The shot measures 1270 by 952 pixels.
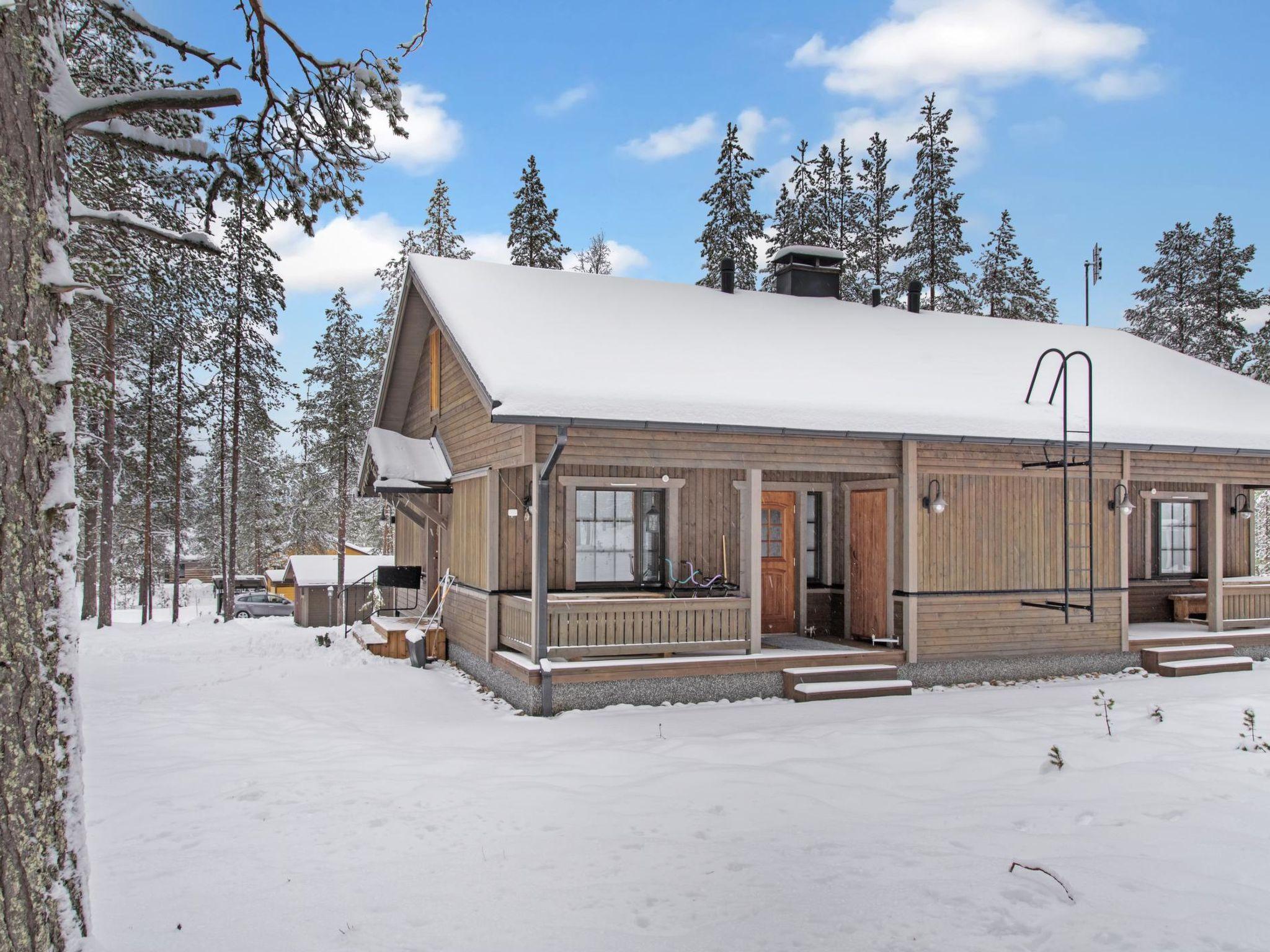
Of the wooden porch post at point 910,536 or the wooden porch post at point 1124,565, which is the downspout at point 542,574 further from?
the wooden porch post at point 1124,565

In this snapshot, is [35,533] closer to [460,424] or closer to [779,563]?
[460,424]

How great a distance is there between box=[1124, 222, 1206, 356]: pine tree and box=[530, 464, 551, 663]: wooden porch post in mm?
24669

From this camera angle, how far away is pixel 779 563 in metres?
11.9

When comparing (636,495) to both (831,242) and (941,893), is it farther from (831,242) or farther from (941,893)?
(831,242)

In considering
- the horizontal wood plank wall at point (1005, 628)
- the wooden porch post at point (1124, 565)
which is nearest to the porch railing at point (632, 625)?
the horizontal wood plank wall at point (1005, 628)

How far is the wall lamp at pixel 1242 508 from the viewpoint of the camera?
13.6 meters

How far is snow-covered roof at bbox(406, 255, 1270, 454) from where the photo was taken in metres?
9.12

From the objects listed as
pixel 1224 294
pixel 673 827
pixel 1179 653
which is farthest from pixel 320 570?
pixel 1224 294

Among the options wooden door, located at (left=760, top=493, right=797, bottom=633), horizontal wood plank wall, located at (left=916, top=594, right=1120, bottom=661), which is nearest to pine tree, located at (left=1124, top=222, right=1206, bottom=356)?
horizontal wood plank wall, located at (left=916, top=594, right=1120, bottom=661)

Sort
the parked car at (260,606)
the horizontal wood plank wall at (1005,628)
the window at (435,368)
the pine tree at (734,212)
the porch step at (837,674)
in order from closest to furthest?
the porch step at (837,674), the horizontal wood plank wall at (1005,628), the window at (435,368), the pine tree at (734,212), the parked car at (260,606)

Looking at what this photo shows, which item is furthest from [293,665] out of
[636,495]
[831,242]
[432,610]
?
[831,242]

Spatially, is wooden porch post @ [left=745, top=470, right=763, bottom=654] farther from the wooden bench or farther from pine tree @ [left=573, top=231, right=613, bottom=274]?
pine tree @ [left=573, top=231, right=613, bottom=274]

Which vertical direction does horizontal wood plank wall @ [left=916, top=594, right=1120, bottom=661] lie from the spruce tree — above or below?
below

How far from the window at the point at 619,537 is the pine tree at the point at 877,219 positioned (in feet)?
52.6
